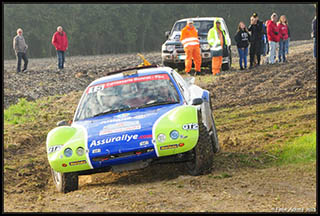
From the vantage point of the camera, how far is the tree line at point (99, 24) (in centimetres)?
4134

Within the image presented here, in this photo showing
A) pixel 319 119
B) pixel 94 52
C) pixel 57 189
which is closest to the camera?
pixel 57 189

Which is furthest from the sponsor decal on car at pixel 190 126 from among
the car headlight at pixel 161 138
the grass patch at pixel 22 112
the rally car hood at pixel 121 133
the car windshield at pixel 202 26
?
the car windshield at pixel 202 26

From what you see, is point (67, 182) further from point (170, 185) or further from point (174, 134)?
point (174, 134)

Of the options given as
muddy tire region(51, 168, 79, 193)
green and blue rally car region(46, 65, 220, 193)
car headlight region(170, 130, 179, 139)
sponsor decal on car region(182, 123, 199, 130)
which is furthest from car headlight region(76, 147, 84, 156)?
sponsor decal on car region(182, 123, 199, 130)

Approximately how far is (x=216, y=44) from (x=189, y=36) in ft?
3.45

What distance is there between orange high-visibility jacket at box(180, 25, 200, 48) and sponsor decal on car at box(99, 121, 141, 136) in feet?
42.4

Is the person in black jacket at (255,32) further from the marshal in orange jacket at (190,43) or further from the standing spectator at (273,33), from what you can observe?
the marshal in orange jacket at (190,43)

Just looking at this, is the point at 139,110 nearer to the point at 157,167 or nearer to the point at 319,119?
the point at 157,167

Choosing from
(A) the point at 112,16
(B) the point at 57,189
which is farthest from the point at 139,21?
(B) the point at 57,189

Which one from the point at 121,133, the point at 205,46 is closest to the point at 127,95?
the point at 121,133

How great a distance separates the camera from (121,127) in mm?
8172

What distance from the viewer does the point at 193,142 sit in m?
7.96

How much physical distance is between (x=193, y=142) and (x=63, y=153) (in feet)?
5.75

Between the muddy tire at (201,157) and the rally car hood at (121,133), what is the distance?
25.4 inches
